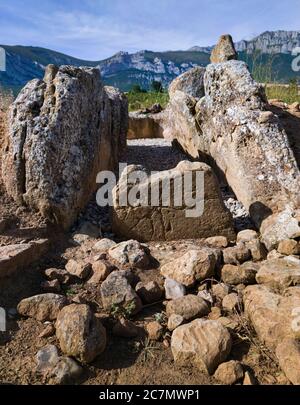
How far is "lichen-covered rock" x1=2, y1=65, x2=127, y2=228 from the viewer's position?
4.06 m

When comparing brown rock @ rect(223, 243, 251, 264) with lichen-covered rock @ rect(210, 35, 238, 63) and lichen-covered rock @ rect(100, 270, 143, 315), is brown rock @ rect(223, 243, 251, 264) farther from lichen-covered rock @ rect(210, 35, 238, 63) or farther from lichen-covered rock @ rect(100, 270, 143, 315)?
lichen-covered rock @ rect(210, 35, 238, 63)

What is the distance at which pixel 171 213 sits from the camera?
3965 millimetres

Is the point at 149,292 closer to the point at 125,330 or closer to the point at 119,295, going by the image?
the point at 119,295

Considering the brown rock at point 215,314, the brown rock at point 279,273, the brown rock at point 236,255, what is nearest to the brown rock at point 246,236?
the brown rock at point 236,255

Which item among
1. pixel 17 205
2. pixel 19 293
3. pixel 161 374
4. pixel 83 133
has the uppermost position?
pixel 83 133

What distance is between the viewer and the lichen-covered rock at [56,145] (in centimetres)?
406

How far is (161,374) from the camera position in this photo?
8.09 ft

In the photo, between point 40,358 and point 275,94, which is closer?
point 40,358

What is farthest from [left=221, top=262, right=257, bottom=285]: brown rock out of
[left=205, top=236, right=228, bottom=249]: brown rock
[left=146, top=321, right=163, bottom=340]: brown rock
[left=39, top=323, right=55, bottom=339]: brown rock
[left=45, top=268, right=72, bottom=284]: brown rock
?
[left=39, top=323, right=55, bottom=339]: brown rock

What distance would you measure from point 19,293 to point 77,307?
2.42 feet

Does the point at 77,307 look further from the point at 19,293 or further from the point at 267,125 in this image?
the point at 267,125

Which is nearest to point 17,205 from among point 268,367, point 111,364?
point 111,364

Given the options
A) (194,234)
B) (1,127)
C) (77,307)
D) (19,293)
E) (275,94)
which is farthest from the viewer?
(275,94)

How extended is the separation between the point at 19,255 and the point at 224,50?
19.6ft
